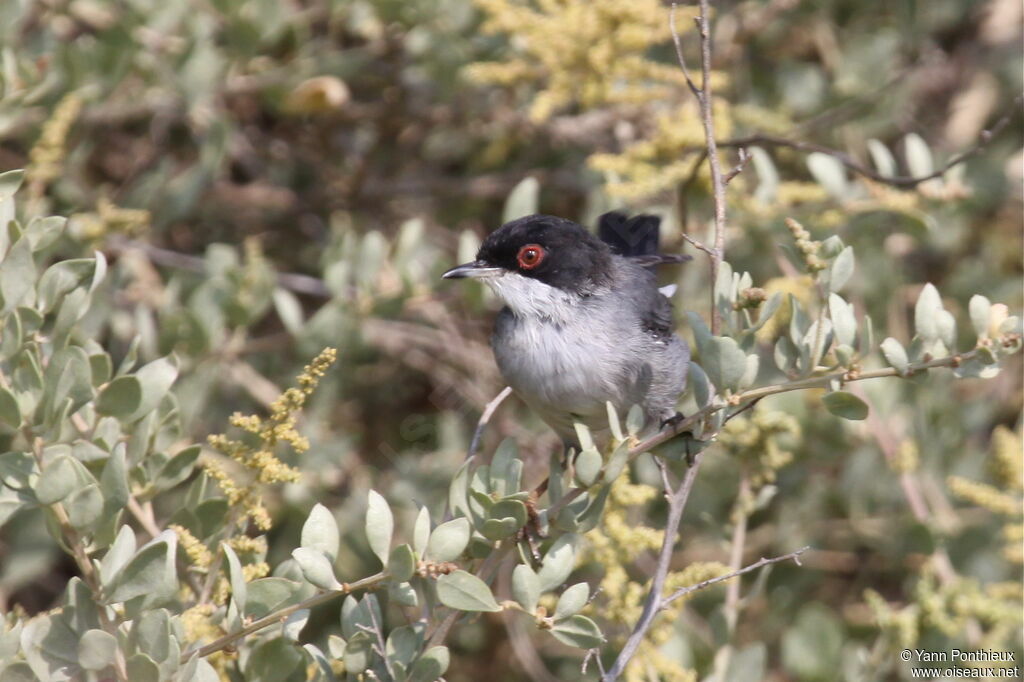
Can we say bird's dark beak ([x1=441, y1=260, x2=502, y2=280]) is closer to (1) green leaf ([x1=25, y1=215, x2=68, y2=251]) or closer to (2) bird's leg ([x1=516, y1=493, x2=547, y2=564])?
(2) bird's leg ([x1=516, y1=493, x2=547, y2=564])

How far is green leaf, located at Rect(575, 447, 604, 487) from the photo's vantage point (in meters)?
2.28

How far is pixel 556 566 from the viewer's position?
237 centimetres

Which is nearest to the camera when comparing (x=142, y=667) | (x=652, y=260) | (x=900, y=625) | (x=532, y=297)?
(x=142, y=667)

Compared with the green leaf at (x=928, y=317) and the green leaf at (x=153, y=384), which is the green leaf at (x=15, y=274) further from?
the green leaf at (x=928, y=317)

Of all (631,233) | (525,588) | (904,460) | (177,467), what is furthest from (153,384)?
(904,460)

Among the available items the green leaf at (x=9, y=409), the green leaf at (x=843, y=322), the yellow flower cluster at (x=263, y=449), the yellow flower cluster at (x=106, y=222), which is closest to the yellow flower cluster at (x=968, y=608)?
the green leaf at (x=843, y=322)

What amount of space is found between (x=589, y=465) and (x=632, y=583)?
2.18 ft

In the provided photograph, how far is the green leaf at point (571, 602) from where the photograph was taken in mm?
2250

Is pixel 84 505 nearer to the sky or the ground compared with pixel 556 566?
nearer to the sky

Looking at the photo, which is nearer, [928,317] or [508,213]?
[928,317]

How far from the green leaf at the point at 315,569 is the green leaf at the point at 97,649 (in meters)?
0.37

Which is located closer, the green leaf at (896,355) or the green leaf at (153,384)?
the green leaf at (896,355)

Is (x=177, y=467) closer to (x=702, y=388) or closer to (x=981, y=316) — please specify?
(x=702, y=388)

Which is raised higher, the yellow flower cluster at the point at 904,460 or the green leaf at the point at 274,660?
the green leaf at the point at 274,660
